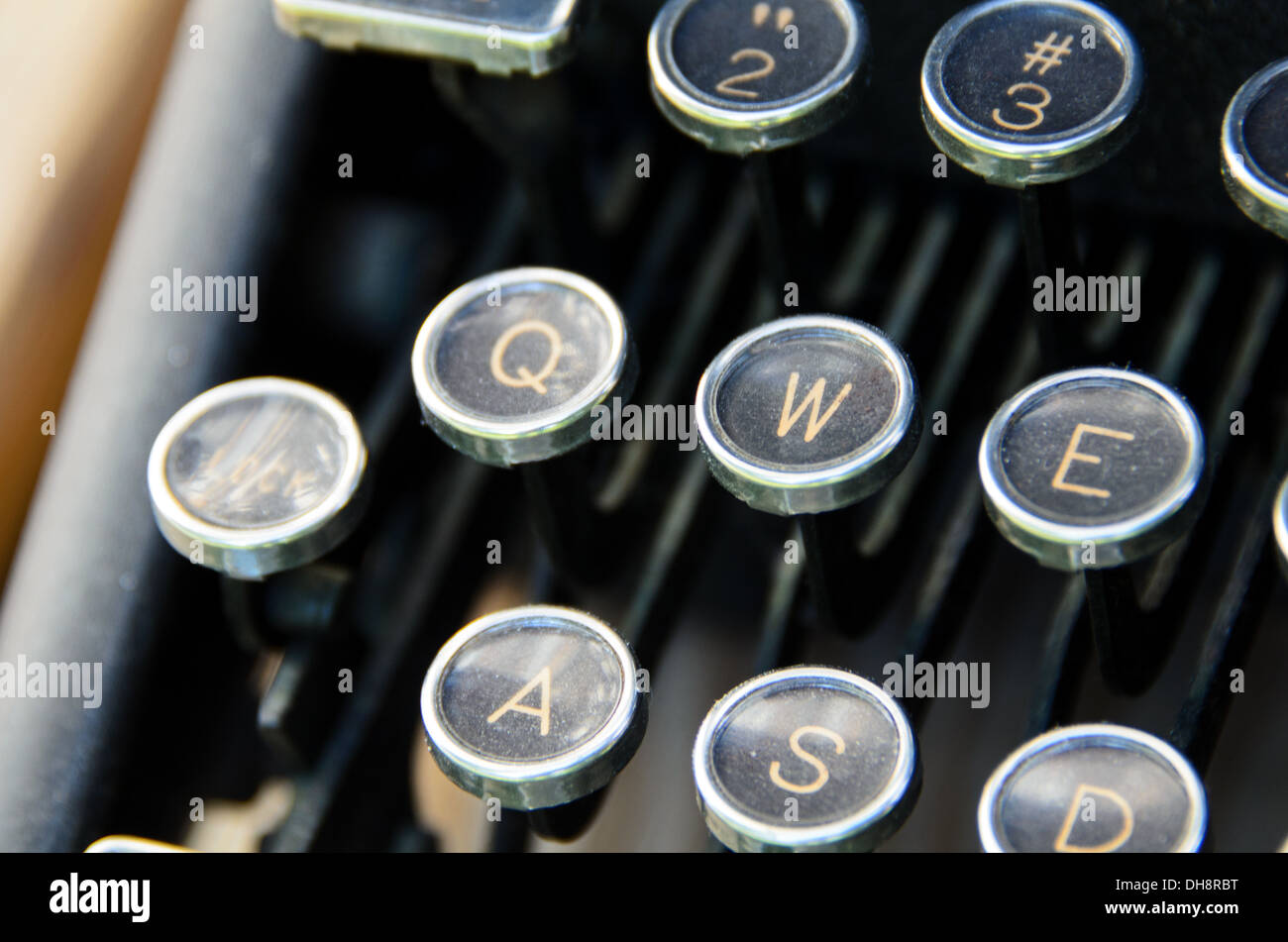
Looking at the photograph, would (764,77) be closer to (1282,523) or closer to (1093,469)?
(1093,469)

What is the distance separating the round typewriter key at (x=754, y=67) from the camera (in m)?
1.44

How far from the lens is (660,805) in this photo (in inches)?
76.4

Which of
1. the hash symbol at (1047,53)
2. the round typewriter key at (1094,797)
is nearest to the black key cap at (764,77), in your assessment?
the hash symbol at (1047,53)

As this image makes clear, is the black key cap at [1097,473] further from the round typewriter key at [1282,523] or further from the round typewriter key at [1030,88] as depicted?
the round typewriter key at [1030,88]

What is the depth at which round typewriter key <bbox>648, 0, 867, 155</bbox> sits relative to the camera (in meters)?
1.44

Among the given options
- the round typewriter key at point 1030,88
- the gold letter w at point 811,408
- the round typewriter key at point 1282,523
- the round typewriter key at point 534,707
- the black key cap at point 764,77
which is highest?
the round typewriter key at point 1030,88

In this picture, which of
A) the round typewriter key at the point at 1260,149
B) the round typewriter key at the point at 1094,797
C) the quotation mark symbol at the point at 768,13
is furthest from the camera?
the quotation mark symbol at the point at 768,13

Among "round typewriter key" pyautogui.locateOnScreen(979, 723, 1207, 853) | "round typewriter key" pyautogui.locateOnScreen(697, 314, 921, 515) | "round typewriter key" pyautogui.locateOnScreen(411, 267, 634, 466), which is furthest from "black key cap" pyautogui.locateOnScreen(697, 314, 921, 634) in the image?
"round typewriter key" pyautogui.locateOnScreen(979, 723, 1207, 853)

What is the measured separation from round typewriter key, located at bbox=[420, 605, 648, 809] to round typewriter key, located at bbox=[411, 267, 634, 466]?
0.50 feet
